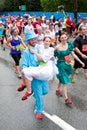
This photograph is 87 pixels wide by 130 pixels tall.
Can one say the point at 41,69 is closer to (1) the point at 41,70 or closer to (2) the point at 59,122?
(1) the point at 41,70

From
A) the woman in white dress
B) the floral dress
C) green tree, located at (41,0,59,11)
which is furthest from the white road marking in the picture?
green tree, located at (41,0,59,11)

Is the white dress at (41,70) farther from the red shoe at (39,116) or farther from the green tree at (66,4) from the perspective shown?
the green tree at (66,4)

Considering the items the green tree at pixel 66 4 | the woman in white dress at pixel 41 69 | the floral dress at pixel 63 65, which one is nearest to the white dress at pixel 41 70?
the woman in white dress at pixel 41 69

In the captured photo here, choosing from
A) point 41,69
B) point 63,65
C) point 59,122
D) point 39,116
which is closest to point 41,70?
point 41,69

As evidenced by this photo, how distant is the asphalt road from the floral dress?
1.71 ft

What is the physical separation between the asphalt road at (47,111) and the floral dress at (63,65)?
0.52 m

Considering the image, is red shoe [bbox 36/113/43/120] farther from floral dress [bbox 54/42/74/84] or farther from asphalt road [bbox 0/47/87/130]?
floral dress [bbox 54/42/74/84]

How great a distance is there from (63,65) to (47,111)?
129 cm

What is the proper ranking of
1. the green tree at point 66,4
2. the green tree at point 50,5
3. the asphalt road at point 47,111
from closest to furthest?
the asphalt road at point 47,111, the green tree at point 66,4, the green tree at point 50,5

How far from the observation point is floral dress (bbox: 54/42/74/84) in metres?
8.84

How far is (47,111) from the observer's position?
26.7 ft

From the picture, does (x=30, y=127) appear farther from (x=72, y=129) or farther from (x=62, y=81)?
(x=62, y=81)

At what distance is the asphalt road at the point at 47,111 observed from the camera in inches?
284

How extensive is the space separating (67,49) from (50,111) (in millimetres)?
1546
